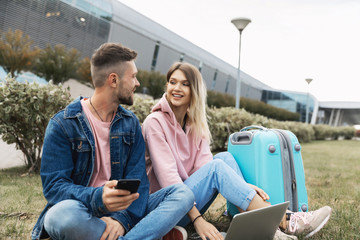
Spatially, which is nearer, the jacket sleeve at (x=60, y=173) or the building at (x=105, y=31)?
the jacket sleeve at (x=60, y=173)

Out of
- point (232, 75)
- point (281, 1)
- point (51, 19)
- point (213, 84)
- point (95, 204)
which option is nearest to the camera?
point (95, 204)

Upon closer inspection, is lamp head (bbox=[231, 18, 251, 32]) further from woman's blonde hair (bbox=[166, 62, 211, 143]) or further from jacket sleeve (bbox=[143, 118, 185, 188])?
jacket sleeve (bbox=[143, 118, 185, 188])

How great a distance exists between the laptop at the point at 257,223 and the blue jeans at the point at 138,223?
33cm

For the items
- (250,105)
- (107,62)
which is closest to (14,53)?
(107,62)

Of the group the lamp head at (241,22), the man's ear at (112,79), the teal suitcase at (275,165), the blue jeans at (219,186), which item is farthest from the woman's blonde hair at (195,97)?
the lamp head at (241,22)

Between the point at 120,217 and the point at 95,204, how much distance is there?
0.26m

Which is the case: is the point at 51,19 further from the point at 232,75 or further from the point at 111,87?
the point at 232,75

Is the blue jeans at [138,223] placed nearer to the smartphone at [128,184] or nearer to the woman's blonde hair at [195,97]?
the smartphone at [128,184]

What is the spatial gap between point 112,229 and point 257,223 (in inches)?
Answer: 36.7

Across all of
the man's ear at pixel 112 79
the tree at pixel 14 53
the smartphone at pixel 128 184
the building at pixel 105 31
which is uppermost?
the building at pixel 105 31

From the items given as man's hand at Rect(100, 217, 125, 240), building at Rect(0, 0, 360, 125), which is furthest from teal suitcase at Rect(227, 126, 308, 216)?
building at Rect(0, 0, 360, 125)

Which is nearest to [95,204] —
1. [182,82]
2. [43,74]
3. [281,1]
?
[182,82]

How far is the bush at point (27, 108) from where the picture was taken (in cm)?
488

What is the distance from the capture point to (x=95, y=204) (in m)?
1.78
